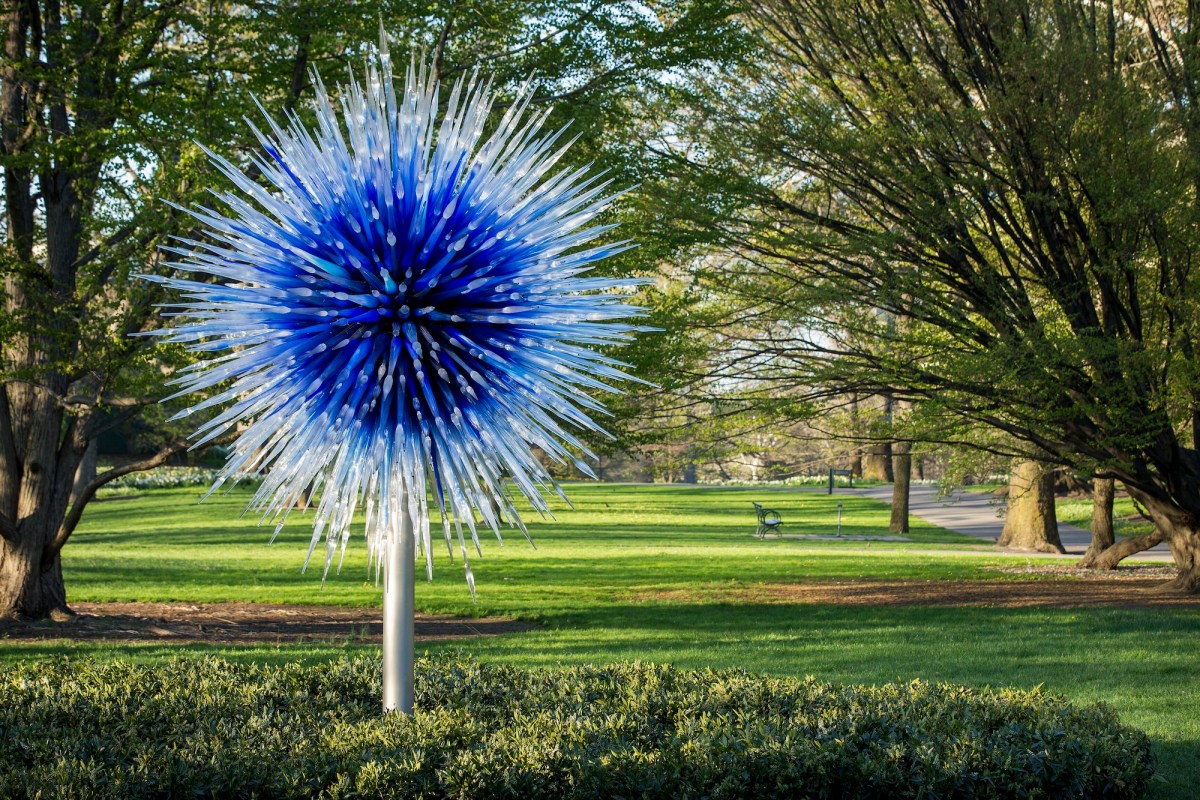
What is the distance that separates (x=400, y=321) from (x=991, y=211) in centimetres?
1112

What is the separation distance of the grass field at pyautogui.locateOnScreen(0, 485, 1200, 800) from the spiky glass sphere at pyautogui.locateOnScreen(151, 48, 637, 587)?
4421 mm

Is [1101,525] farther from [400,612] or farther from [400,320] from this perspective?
[400,320]

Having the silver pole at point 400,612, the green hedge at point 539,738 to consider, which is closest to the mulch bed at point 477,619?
the green hedge at point 539,738

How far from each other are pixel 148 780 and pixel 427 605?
951 centimetres

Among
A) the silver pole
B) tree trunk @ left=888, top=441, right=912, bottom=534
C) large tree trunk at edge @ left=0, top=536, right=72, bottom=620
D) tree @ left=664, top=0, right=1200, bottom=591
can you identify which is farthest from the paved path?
the silver pole

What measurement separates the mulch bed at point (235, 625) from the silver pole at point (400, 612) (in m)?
5.79

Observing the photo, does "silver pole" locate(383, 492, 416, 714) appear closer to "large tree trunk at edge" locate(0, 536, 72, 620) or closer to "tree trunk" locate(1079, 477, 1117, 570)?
"large tree trunk at edge" locate(0, 536, 72, 620)

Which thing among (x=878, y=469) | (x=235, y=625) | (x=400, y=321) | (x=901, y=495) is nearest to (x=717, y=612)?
(x=235, y=625)

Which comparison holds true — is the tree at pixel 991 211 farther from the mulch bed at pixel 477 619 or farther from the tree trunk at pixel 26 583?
the tree trunk at pixel 26 583

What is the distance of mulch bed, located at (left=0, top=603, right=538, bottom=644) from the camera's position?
11.4 metres

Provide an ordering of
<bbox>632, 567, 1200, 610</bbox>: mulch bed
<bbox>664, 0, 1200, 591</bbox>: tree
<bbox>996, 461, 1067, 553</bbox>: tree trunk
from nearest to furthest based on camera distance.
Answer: <bbox>664, 0, 1200, 591</bbox>: tree < <bbox>632, 567, 1200, 610</bbox>: mulch bed < <bbox>996, 461, 1067, 553</bbox>: tree trunk

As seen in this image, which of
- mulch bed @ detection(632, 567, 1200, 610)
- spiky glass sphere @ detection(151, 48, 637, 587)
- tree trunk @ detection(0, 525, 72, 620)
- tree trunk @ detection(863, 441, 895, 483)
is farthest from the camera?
tree trunk @ detection(863, 441, 895, 483)

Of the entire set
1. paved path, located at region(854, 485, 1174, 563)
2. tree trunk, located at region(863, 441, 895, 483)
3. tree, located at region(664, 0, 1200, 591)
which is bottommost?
paved path, located at region(854, 485, 1174, 563)

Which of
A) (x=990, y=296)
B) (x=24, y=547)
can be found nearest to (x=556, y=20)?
(x=990, y=296)
